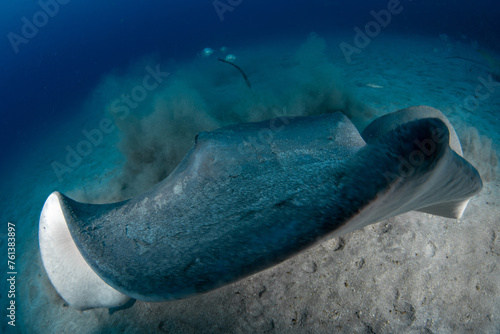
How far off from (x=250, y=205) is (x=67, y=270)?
2263mm

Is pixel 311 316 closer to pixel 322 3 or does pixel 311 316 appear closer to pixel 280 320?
pixel 280 320

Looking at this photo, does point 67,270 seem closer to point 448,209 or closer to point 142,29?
point 448,209

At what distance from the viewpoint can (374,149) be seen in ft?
3.50

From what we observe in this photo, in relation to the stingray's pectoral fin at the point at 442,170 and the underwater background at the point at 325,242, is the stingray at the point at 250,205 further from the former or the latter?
the underwater background at the point at 325,242

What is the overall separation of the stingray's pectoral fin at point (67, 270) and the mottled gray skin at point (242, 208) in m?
0.58

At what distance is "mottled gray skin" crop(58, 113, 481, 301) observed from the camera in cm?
106

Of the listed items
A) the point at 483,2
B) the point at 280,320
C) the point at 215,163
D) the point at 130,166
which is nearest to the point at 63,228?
the point at 215,163

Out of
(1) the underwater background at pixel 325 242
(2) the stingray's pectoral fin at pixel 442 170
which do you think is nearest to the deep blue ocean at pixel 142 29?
(1) the underwater background at pixel 325 242

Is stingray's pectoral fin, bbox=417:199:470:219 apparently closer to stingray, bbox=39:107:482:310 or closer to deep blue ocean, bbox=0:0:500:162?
stingray, bbox=39:107:482:310

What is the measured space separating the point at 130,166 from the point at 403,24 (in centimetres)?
3217

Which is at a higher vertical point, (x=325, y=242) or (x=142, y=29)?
(x=142, y=29)

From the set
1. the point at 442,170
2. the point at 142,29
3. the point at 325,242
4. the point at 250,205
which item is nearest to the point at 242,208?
the point at 250,205

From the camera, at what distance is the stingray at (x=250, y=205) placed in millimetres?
1042

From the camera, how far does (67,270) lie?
233 centimetres
